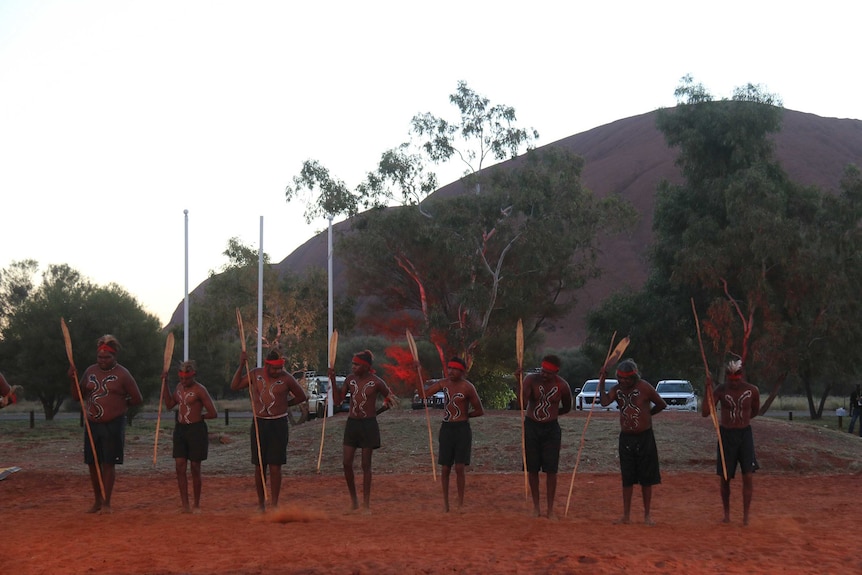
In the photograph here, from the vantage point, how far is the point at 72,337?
129 ft

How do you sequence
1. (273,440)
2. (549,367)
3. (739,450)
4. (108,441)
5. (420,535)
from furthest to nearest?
(108,441) → (273,440) → (549,367) → (739,450) → (420,535)

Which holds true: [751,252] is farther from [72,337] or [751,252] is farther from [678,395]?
[72,337]

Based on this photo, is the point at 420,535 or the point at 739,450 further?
the point at 739,450

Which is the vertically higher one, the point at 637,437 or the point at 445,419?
the point at 445,419

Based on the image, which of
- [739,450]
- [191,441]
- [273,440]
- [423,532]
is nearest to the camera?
[423,532]

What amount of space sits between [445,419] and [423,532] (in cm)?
197

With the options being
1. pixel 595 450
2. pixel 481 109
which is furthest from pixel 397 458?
pixel 481 109

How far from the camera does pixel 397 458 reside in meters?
18.2

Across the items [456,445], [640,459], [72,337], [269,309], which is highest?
[269,309]

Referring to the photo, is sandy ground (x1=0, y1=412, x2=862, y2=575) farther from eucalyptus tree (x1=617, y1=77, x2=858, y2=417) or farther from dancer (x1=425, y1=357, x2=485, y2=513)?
eucalyptus tree (x1=617, y1=77, x2=858, y2=417)

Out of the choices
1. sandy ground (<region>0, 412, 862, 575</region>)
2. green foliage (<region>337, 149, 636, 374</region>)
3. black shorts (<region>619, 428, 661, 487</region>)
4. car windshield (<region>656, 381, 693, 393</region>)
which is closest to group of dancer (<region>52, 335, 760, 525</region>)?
black shorts (<region>619, 428, 661, 487</region>)

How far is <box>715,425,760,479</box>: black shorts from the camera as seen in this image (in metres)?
10.5

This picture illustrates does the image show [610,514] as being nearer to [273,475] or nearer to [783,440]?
[273,475]

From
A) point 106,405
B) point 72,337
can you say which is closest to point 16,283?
point 72,337
